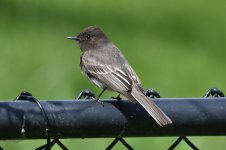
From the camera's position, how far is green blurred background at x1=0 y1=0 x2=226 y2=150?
724 cm

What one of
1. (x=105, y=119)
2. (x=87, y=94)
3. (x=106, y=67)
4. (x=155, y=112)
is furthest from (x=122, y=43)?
(x=105, y=119)

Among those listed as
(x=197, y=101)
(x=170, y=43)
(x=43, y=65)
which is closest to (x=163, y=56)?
(x=170, y=43)

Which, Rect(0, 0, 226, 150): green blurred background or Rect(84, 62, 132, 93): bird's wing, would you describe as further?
Rect(0, 0, 226, 150): green blurred background

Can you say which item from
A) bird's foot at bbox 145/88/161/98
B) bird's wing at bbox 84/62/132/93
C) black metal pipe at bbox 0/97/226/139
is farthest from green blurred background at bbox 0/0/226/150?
black metal pipe at bbox 0/97/226/139

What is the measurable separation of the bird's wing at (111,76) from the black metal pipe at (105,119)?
1.38 meters

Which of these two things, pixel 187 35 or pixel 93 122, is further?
pixel 187 35

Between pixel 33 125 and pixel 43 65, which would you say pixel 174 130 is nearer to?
pixel 33 125

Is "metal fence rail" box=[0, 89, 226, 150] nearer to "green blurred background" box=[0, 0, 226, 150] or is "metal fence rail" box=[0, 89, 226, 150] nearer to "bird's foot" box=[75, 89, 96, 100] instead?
"bird's foot" box=[75, 89, 96, 100]

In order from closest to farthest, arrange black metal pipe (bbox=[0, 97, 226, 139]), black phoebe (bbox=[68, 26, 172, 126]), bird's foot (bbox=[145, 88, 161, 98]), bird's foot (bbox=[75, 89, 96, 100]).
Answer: black metal pipe (bbox=[0, 97, 226, 139]), bird's foot (bbox=[75, 89, 96, 100]), bird's foot (bbox=[145, 88, 161, 98]), black phoebe (bbox=[68, 26, 172, 126])

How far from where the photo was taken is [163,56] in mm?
7855

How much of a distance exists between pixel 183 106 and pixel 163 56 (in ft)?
15.0

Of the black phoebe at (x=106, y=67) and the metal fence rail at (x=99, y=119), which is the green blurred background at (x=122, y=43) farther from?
the metal fence rail at (x=99, y=119)

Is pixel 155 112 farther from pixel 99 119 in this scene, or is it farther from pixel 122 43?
pixel 122 43

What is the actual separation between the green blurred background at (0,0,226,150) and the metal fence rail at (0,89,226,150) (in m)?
3.08
